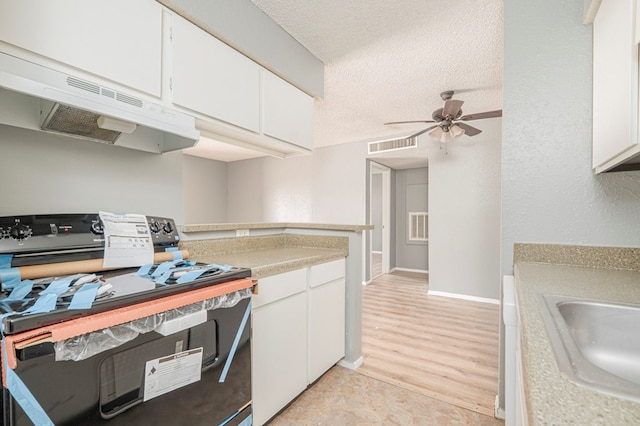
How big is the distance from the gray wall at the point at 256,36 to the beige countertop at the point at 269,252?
1212mm

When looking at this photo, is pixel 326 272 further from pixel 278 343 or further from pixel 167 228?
pixel 167 228

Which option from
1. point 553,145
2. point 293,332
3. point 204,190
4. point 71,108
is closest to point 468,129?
point 553,145

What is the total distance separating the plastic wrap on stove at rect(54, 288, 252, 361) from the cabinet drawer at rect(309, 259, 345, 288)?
0.84 meters

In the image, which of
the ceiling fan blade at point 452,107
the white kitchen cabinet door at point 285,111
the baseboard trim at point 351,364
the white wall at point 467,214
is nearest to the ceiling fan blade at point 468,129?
the ceiling fan blade at point 452,107

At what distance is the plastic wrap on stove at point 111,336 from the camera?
0.71 metres

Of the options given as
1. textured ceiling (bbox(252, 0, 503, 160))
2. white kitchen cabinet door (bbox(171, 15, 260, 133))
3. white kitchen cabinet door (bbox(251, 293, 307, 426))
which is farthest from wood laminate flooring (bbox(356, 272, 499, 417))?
textured ceiling (bbox(252, 0, 503, 160))

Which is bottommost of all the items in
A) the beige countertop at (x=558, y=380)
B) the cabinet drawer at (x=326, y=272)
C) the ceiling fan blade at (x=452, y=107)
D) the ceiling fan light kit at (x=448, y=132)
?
the cabinet drawer at (x=326, y=272)

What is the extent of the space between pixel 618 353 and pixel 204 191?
6.35 m

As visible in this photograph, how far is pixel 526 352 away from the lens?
1.79 feet

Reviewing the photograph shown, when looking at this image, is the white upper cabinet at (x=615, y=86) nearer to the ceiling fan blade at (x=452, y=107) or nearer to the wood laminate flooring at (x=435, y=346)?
the ceiling fan blade at (x=452, y=107)

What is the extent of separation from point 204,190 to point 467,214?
16.8 feet

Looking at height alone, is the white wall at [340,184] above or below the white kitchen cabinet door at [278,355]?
above

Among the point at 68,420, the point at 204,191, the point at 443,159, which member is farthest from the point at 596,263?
the point at 204,191

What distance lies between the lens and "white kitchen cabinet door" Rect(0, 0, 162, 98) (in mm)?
959
